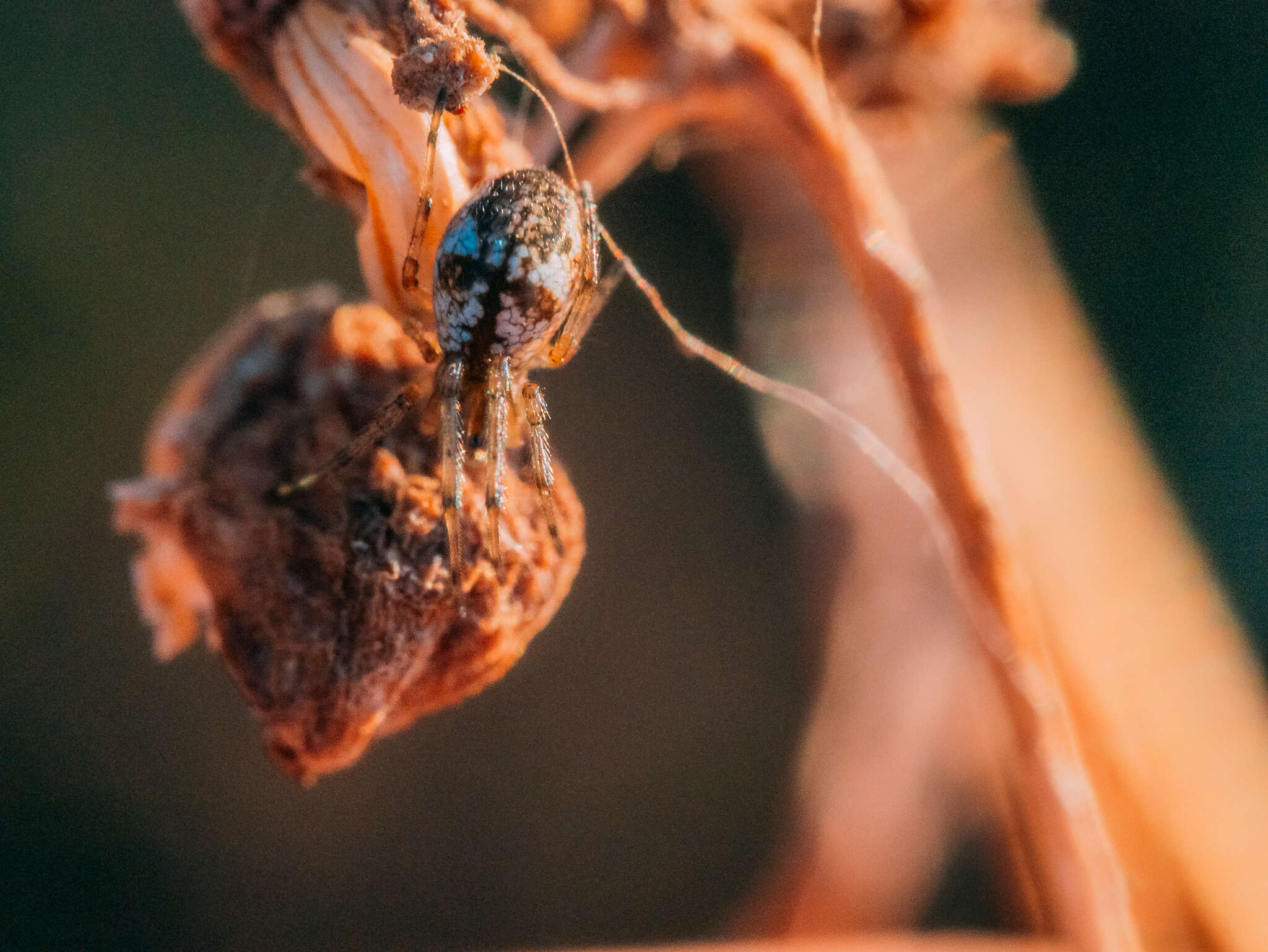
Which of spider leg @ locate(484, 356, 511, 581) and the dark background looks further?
the dark background

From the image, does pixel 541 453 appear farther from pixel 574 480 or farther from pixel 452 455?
pixel 574 480

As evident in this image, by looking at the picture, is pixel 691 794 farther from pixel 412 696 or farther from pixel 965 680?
pixel 412 696

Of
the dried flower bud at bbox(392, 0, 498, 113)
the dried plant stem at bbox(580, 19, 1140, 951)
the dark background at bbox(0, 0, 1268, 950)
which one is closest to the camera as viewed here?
the dried flower bud at bbox(392, 0, 498, 113)

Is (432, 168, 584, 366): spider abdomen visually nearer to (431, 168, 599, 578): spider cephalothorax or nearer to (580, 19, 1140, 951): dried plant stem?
(431, 168, 599, 578): spider cephalothorax

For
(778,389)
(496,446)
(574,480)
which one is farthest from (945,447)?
(574,480)

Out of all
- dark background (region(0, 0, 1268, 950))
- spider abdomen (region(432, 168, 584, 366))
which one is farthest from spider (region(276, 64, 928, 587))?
dark background (region(0, 0, 1268, 950))

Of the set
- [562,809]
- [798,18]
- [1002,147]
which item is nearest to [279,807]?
[562,809]

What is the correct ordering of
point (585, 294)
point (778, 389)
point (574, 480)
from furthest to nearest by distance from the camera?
point (574, 480)
point (778, 389)
point (585, 294)
